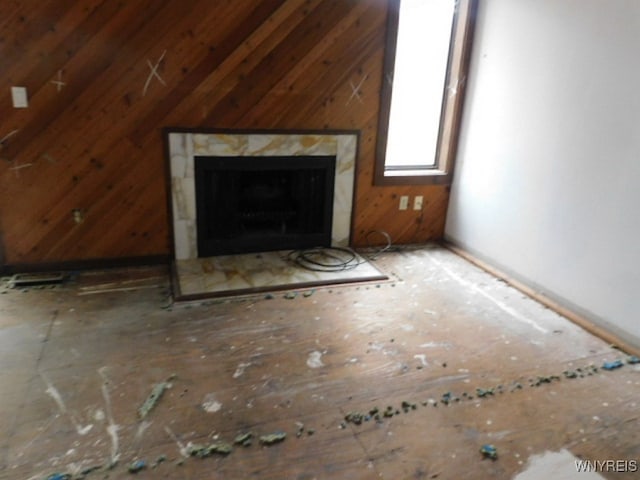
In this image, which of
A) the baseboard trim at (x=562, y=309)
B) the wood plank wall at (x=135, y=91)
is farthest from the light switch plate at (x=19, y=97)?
the baseboard trim at (x=562, y=309)

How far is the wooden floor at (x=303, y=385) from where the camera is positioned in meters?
1.58

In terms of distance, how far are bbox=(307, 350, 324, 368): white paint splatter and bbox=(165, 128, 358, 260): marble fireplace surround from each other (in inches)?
56.1

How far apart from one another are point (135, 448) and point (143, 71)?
7.15 ft

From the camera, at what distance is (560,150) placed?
2697 millimetres

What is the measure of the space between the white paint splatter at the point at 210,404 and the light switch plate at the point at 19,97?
206 cm

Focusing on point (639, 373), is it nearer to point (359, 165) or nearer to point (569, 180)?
point (569, 180)

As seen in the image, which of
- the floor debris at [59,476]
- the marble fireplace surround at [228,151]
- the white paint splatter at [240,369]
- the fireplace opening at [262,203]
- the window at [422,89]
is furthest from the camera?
the window at [422,89]

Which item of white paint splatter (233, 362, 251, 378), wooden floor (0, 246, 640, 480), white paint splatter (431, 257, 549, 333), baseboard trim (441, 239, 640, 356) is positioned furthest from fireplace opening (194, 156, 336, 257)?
white paint splatter (233, 362, 251, 378)

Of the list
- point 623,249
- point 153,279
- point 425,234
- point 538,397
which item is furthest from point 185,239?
point 623,249

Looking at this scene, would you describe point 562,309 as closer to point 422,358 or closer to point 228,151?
point 422,358

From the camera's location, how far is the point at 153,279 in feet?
9.66

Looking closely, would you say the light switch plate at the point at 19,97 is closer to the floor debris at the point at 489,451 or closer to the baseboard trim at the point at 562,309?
the floor debris at the point at 489,451

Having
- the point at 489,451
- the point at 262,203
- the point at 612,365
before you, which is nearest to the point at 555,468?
the point at 489,451

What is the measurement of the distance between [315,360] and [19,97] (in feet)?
7.44
